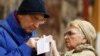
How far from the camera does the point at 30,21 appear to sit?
10.5ft

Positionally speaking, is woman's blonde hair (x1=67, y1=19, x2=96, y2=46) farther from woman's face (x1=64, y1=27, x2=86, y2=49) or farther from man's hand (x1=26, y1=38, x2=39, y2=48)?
man's hand (x1=26, y1=38, x2=39, y2=48)

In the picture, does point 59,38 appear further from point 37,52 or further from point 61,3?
point 37,52

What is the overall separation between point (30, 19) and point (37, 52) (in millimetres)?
285

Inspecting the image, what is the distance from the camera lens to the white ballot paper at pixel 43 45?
3.20 metres

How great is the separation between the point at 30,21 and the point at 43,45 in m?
0.24

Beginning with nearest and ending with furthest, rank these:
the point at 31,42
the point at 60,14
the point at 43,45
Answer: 1. the point at 31,42
2. the point at 43,45
3. the point at 60,14

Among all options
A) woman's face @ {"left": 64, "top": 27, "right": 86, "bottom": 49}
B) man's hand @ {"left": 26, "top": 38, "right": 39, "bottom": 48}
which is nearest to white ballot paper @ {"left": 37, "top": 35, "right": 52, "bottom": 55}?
man's hand @ {"left": 26, "top": 38, "right": 39, "bottom": 48}

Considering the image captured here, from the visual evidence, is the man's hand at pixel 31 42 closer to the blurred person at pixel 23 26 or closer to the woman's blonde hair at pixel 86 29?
the blurred person at pixel 23 26

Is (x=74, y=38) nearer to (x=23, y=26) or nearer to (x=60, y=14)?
(x=23, y=26)

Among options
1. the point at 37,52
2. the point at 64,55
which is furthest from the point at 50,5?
the point at 37,52

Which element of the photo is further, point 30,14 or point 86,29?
point 86,29

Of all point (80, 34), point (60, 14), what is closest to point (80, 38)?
point (80, 34)

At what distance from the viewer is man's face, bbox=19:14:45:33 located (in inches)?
126

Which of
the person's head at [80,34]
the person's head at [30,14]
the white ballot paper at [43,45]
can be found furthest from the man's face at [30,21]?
the person's head at [80,34]
